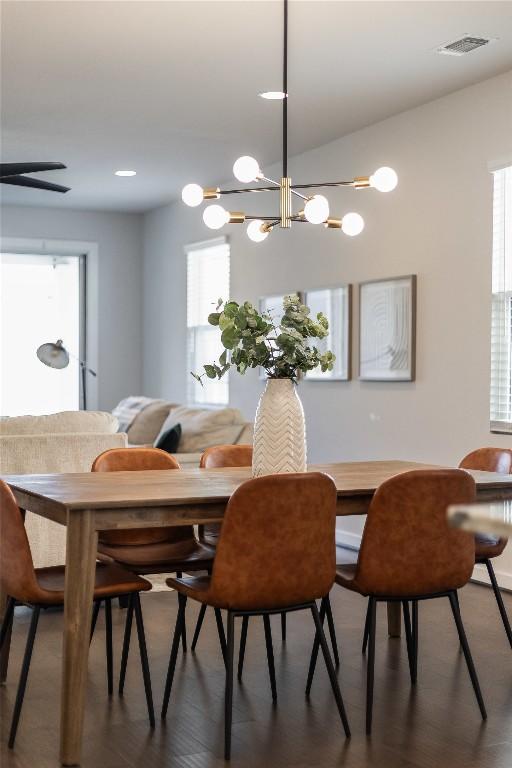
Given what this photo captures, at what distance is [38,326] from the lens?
1033cm

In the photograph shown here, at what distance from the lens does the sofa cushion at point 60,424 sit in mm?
5070

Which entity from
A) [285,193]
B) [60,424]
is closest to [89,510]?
[285,193]

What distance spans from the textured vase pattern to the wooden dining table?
0.14m

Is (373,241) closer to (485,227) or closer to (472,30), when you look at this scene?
(485,227)

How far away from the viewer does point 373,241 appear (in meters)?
6.67

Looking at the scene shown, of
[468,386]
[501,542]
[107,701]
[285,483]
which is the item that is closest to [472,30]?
[468,386]

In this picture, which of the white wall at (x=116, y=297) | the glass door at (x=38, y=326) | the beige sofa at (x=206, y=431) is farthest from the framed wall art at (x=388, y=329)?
the glass door at (x=38, y=326)

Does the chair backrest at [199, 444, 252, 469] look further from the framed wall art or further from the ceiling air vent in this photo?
the ceiling air vent

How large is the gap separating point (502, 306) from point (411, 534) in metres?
2.52

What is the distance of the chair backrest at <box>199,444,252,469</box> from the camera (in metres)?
4.53

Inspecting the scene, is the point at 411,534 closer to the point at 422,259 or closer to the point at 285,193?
the point at 285,193

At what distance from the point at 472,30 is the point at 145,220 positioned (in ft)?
19.8

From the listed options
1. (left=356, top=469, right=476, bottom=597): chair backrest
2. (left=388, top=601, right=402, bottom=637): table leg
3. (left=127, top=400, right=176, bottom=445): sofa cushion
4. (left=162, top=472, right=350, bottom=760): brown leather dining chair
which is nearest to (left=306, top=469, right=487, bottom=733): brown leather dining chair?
(left=356, top=469, right=476, bottom=597): chair backrest

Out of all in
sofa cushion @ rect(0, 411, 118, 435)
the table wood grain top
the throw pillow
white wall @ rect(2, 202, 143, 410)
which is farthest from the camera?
white wall @ rect(2, 202, 143, 410)
